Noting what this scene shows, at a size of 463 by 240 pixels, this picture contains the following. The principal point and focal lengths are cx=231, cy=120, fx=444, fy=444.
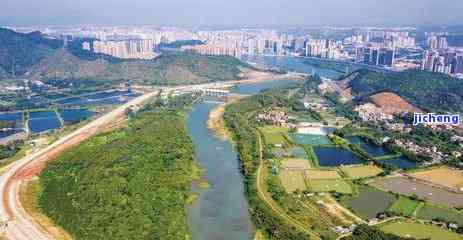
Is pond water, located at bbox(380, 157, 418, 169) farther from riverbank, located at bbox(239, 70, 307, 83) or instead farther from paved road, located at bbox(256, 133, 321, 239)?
riverbank, located at bbox(239, 70, 307, 83)

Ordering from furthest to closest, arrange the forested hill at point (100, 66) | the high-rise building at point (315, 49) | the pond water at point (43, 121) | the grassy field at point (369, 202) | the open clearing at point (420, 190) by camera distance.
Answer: the high-rise building at point (315, 49)
the forested hill at point (100, 66)
the pond water at point (43, 121)
the open clearing at point (420, 190)
the grassy field at point (369, 202)

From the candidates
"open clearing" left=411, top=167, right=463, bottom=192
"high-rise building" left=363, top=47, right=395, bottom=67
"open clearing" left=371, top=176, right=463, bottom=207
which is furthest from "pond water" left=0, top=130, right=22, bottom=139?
"high-rise building" left=363, top=47, right=395, bottom=67

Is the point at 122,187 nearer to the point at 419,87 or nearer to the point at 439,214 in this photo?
the point at 439,214

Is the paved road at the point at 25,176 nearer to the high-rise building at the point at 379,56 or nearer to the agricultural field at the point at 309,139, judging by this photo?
the agricultural field at the point at 309,139

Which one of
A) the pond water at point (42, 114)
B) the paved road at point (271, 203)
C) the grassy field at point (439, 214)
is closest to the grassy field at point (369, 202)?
the grassy field at point (439, 214)

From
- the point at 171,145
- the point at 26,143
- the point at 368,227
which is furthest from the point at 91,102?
the point at 368,227

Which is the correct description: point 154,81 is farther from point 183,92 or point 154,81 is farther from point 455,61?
point 455,61
